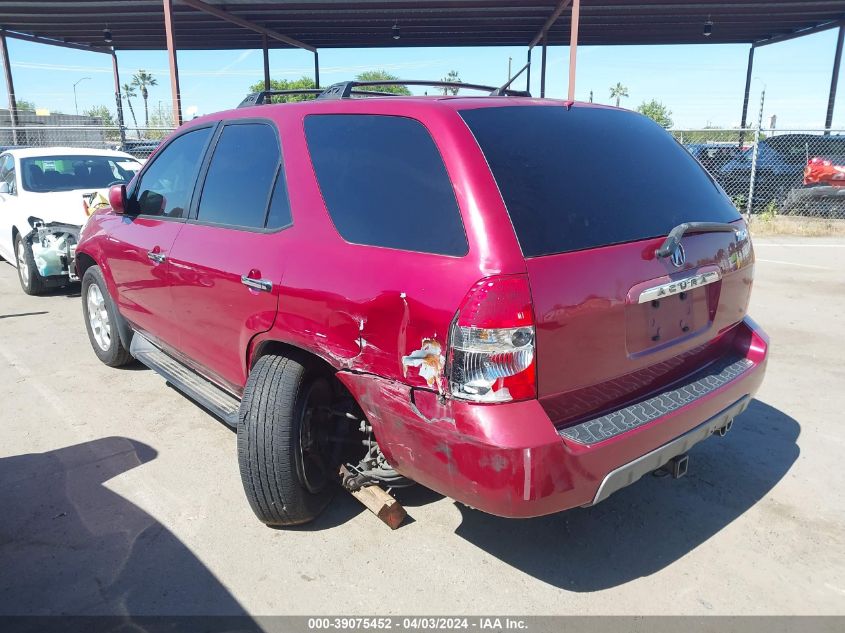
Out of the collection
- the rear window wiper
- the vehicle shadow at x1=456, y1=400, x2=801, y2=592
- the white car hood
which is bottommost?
the vehicle shadow at x1=456, y1=400, x2=801, y2=592

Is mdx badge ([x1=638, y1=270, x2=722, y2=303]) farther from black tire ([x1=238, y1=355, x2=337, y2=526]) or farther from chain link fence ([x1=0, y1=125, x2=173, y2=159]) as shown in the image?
chain link fence ([x1=0, y1=125, x2=173, y2=159])

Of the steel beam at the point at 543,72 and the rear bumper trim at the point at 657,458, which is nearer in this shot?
the rear bumper trim at the point at 657,458

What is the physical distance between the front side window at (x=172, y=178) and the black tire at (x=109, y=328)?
0.90m

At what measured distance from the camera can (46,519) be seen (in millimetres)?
3064

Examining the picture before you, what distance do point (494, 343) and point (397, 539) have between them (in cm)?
131

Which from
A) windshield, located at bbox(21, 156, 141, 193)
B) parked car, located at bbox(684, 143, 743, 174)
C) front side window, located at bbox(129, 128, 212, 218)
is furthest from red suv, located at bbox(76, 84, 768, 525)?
parked car, located at bbox(684, 143, 743, 174)

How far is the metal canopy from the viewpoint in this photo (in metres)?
14.9

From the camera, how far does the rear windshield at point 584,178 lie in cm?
227

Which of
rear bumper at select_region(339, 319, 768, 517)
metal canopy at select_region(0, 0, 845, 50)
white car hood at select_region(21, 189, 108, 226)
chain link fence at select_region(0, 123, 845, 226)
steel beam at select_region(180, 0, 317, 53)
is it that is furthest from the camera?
metal canopy at select_region(0, 0, 845, 50)

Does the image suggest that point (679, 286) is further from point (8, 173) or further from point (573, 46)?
point (573, 46)

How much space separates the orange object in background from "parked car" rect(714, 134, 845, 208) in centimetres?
58

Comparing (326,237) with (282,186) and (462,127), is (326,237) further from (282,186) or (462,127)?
(462,127)

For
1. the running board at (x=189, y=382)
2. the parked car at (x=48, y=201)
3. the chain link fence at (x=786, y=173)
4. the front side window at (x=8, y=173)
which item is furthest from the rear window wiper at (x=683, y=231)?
the chain link fence at (x=786, y=173)

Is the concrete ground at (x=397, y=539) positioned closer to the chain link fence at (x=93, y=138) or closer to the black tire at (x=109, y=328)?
the black tire at (x=109, y=328)
